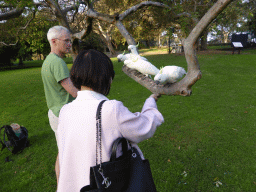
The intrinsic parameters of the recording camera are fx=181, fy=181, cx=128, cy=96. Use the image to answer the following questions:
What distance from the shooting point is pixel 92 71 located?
126cm

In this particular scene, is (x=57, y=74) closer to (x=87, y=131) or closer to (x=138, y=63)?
(x=138, y=63)

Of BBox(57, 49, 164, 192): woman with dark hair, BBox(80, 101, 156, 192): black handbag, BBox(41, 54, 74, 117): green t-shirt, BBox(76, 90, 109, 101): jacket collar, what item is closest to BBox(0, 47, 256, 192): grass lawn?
BBox(41, 54, 74, 117): green t-shirt

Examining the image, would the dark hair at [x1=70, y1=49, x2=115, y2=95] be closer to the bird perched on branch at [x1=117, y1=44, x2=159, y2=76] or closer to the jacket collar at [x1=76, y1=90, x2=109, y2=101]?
the jacket collar at [x1=76, y1=90, x2=109, y2=101]

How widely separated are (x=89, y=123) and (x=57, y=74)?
48.8 inches

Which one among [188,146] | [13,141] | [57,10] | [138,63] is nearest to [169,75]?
[138,63]

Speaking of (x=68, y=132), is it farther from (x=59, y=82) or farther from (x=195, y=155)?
(x=195, y=155)

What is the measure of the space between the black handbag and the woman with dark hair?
5 centimetres

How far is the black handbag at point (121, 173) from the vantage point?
3.64 feet

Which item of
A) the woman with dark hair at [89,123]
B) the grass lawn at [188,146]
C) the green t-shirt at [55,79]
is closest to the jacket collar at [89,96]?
the woman with dark hair at [89,123]

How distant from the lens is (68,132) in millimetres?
1246

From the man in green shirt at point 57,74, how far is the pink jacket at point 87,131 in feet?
3.23

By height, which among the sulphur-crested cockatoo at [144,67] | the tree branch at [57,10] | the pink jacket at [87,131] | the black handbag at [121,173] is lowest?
the black handbag at [121,173]

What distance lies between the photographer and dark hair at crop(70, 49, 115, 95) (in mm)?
1267

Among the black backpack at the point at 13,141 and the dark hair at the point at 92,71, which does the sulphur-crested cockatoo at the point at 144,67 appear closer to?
the dark hair at the point at 92,71
